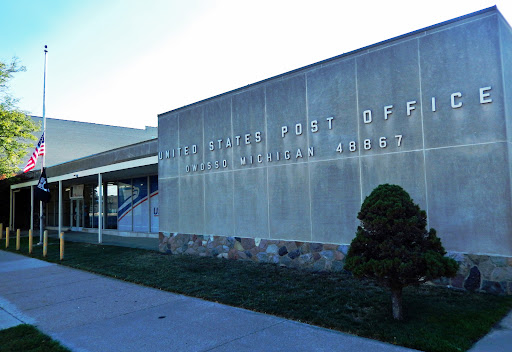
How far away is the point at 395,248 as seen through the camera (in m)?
4.80

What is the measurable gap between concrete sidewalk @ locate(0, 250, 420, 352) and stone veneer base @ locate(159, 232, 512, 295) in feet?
9.65

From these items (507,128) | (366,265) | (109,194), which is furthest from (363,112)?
(109,194)

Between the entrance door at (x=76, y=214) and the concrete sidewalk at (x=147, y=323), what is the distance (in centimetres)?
1830

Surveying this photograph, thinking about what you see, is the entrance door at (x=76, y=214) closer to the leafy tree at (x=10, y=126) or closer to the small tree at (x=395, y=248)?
the leafy tree at (x=10, y=126)

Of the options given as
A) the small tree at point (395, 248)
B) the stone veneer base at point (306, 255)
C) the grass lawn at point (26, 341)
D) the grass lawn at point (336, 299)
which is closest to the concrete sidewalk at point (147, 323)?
the grass lawn at point (26, 341)

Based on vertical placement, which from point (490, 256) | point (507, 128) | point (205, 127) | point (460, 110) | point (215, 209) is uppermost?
point (205, 127)

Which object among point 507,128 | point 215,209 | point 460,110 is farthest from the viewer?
point 215,209

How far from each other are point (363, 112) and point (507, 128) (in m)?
2.59

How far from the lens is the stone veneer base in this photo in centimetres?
623

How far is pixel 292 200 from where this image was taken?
919 centimetres

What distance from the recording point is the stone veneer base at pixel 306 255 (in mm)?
6227

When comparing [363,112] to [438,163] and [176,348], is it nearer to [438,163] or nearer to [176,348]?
[438,163]

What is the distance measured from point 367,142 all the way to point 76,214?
2386 centimetres

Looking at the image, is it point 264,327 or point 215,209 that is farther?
point 215,209
